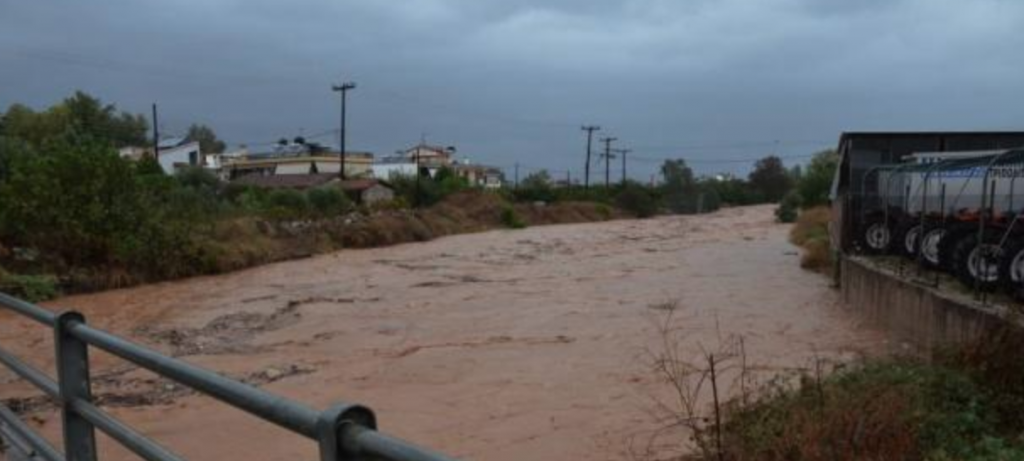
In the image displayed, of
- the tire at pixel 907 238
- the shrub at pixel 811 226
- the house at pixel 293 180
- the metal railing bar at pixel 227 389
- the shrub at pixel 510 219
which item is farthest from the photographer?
the house at pixel 293 180

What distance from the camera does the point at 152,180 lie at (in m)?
28.9

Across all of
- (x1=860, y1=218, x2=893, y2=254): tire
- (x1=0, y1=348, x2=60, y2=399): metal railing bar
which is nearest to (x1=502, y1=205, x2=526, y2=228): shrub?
(x1=860, y1=218, x2=893, y2=254): tire

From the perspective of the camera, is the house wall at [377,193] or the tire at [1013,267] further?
the house wall at [377,193]

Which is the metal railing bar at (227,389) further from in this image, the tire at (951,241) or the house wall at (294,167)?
the house wall at (294,167)

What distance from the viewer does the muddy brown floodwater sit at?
10727 mm

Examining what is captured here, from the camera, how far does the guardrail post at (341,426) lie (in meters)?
2.09

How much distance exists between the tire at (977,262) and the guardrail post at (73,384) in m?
11.0

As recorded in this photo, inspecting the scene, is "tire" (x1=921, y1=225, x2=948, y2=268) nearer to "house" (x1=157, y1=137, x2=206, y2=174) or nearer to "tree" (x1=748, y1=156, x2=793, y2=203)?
"house" (x1=157, y1=137, x2=206, y2=174)

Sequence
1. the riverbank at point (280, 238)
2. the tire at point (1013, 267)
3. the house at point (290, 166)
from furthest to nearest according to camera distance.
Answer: the house at point (290, 166)
the riverbank at point (280, 238)
the tire at point (1013, 267)

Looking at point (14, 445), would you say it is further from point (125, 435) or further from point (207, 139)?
point (207, 139)

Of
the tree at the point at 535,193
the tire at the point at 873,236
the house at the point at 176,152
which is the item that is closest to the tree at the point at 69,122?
the house at the point at 176,152

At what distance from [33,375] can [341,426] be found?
297cm

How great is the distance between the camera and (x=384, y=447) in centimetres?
196

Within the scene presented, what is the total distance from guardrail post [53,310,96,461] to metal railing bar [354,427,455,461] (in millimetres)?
2052
